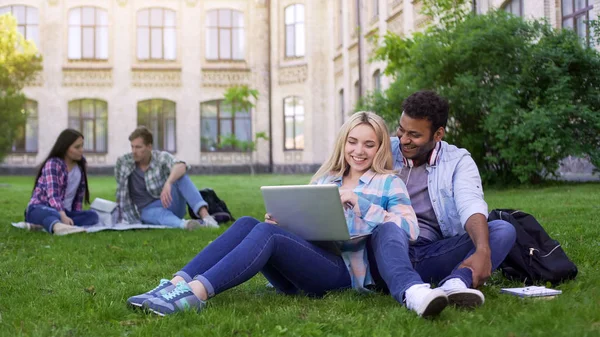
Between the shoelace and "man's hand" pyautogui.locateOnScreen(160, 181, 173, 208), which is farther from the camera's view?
"man's hand" pyautogui.locateOnScreen(160, 181, 173, 208)

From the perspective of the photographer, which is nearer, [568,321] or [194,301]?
[568,321]

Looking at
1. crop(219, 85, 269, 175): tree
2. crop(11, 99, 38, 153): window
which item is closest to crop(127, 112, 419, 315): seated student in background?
crop(219, 85, 269, 175): tree

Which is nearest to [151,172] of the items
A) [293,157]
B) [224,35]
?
[293,157]

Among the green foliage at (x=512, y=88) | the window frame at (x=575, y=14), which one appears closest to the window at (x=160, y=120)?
the green foliage at (x=512, y=88)

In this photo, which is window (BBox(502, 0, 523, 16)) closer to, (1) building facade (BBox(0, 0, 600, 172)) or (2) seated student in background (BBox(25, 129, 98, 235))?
(2) seated student in background (BBox(25, 129, 98, 235))

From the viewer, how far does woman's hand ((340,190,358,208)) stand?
13.1 feet

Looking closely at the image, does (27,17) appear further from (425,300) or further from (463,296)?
(425,300)

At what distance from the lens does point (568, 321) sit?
333 cm

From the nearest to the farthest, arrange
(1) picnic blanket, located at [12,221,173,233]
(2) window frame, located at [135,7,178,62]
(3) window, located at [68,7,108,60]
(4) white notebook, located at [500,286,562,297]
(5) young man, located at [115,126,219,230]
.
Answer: (4) white notebook, located at [500,286,562,297] < (1) picnic blanket, located at [12,221,173,233] < (5) young man, located at [115,126,219,230] < (3) window, located at [68,7,108,60] < (2) window frame, located at [135,7,178,62]

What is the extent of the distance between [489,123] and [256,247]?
10.5 m

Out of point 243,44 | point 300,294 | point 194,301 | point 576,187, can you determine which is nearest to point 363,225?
point 300,294

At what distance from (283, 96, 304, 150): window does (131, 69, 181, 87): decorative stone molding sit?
4950mm

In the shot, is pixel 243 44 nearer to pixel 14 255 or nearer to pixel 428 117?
pixel 14 255

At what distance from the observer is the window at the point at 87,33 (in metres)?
35.2
